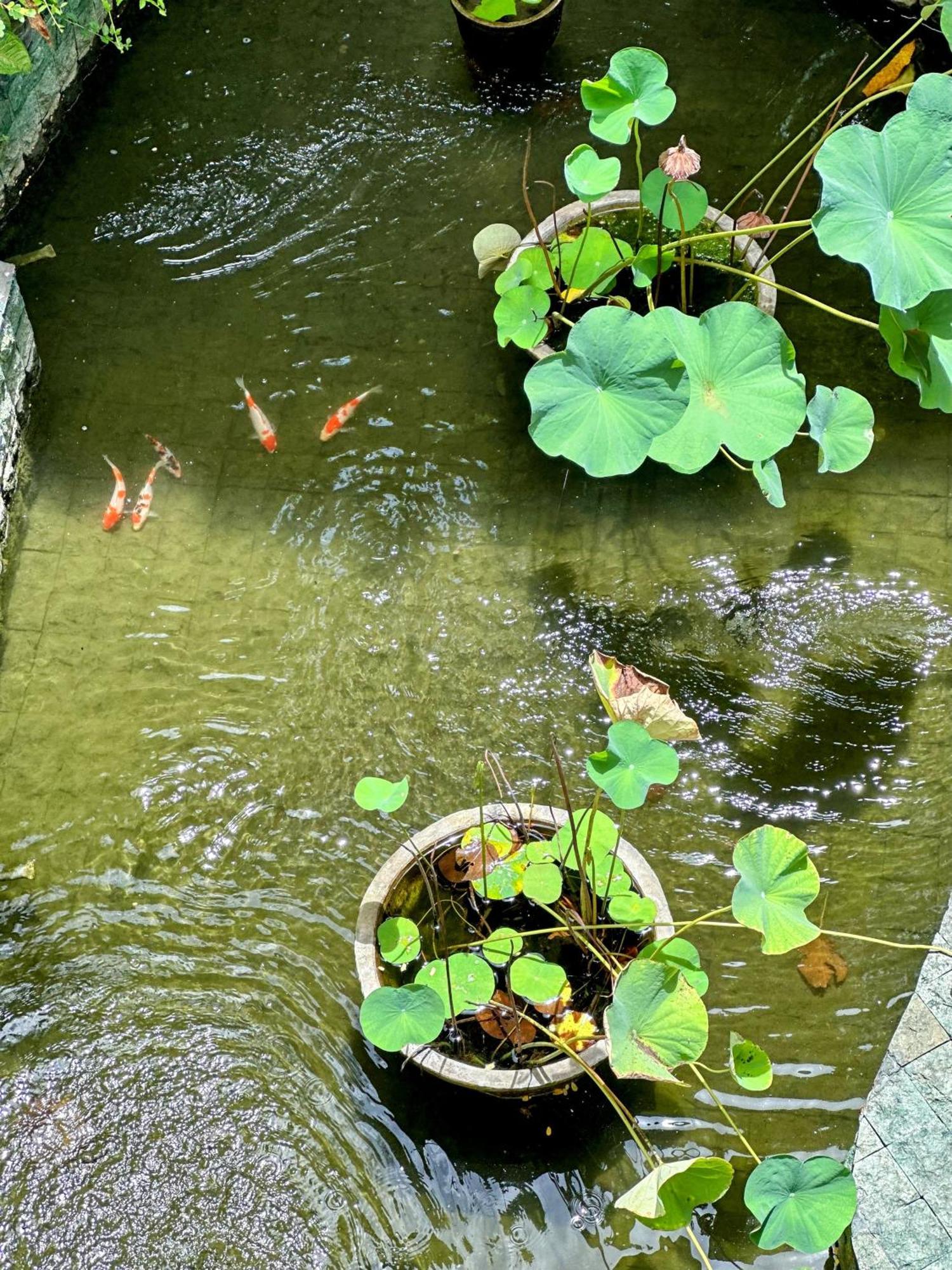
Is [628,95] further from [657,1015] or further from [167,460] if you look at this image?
[657,1015]

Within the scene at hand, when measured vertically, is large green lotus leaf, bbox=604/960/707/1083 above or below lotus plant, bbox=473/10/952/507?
below

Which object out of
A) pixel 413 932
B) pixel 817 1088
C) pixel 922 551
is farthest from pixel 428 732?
pixel 922 551

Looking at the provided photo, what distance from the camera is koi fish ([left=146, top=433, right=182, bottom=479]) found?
3400 millimetres

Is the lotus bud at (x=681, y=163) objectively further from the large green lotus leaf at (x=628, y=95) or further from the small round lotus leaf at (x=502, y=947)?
the small round lotus leaf at (x=502, y=947)

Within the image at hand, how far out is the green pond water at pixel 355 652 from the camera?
2.46 m

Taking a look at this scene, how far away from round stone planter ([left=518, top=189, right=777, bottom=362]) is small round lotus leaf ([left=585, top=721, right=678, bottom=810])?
4.62 feet

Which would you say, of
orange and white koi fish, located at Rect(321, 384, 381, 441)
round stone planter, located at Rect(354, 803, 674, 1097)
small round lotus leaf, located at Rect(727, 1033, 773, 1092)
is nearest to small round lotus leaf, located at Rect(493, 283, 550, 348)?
orange and white koi fish, located at Rect(321, 384, 381, 441)

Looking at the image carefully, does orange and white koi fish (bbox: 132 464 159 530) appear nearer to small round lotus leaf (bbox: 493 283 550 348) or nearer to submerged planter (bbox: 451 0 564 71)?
small round lotus leaf (bbox: 493 283 550 348)

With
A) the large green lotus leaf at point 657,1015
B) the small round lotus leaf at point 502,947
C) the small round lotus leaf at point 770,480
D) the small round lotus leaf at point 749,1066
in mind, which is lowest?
the small round lotus leaf at point 749,1066

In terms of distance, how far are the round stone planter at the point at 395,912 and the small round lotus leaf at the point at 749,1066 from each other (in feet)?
0.84

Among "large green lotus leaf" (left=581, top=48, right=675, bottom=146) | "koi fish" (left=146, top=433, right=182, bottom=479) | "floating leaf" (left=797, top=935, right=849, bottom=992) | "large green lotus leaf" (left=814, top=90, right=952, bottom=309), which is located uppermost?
"large green lotus leaf" (left=581, top=48, right=675, bottom=146)

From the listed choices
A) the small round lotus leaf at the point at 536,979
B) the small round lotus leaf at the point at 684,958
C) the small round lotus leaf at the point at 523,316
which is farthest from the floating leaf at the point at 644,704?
the small round lotus leaf at the point at 523,316

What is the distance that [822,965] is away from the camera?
2635mm

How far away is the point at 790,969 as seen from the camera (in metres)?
2.64
